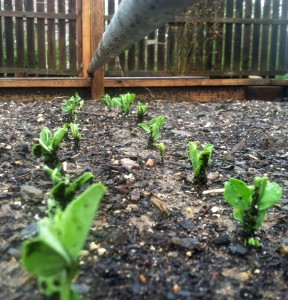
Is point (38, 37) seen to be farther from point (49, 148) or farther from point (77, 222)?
point (77, 222)

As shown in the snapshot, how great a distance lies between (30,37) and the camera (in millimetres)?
5012

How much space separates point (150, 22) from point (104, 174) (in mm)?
899

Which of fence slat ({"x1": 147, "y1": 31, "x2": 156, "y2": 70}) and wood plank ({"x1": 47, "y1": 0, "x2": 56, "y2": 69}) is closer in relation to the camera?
wood plank ({"x1": 47, "y1": 0, "x2": 56, "y2": 69})

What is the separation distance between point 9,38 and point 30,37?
0.86 ft

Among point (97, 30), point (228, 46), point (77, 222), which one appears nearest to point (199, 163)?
point (77, 222)

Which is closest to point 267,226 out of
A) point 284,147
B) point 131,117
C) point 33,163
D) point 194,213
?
point 194,213

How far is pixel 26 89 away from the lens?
3994mm

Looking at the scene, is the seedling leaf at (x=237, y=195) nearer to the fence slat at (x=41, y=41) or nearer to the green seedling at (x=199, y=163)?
the green seedling at (x=199, y=163)

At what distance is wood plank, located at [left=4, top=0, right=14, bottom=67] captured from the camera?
484 cm

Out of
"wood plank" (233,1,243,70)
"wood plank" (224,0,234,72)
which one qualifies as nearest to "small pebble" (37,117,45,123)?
"wood plank" (224,0,234,72)

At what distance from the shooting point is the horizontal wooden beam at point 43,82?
389 cm

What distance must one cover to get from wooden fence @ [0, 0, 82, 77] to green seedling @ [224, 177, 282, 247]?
3913 mm

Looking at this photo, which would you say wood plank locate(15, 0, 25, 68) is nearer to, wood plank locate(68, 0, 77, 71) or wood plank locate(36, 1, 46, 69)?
wood plank locate(36, 1, 46, 69)

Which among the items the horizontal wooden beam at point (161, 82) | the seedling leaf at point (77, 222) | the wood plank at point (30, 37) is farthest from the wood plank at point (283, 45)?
the seedling leaf at point (77, 222)
